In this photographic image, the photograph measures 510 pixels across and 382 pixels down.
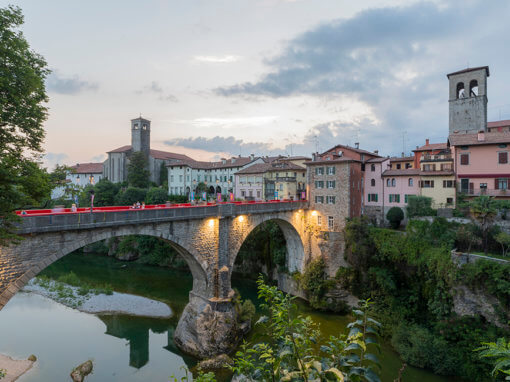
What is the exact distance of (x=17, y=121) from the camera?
34.1 feet

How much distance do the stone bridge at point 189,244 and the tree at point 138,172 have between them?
1855 inches

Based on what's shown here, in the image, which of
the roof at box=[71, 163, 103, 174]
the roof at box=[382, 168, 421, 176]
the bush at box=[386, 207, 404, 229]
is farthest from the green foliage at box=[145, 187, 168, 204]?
the bush at box=[386, 207, 404, 229]

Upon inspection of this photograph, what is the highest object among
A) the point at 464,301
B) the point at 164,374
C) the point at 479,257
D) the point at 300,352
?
the point at 300,352

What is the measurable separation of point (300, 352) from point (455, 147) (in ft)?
110

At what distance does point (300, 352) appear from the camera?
4094 millimetres

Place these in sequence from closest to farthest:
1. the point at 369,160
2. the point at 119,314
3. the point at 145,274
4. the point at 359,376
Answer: the point at 359,376 → the point at 119,314 → the point at 369,160 → the point at 145,274

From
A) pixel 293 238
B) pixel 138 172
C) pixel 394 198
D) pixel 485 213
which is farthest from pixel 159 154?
pixel 485 213

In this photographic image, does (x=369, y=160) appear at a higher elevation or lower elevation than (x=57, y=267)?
higher

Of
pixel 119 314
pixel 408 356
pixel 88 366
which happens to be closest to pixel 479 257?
pixel 408 356

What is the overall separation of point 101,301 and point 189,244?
625 inches

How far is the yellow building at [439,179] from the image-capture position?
29.9 m

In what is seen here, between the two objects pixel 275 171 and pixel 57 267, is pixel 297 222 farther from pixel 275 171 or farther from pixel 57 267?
pixel 57 267

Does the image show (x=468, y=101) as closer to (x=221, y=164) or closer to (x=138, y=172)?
(x=221, y=164)

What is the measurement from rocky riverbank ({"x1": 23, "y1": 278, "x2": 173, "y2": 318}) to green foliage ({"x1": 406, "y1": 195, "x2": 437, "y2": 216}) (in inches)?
1014
